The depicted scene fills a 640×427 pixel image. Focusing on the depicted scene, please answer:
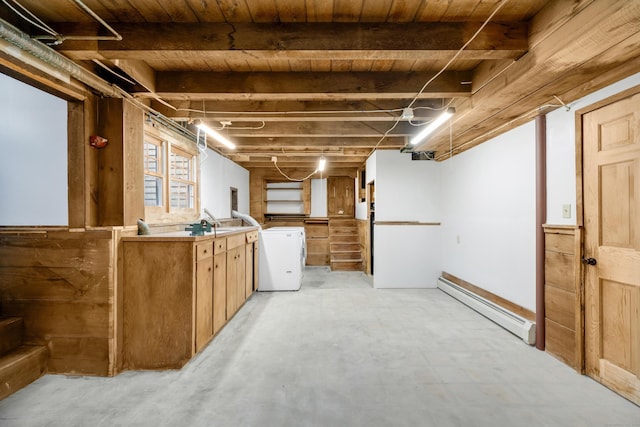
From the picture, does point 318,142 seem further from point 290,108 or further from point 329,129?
point 290,108

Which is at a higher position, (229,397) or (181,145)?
(181,145)

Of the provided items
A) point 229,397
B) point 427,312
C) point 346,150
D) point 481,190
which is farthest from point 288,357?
point 346,150

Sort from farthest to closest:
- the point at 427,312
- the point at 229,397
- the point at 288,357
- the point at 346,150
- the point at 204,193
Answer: the point at 346,150 < the point at 204,193 < the point at 427,312 < the point at 288,357 < the point at 229,397

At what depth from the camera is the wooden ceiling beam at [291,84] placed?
2607mm

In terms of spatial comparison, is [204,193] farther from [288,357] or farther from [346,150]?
[288,357]

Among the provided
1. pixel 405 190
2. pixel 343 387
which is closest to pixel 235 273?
pixel 343 387

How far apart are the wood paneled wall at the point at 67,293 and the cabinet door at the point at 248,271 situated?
78.0 inches

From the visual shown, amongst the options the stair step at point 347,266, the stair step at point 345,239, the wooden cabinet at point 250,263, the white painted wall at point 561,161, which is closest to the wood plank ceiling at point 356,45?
the white painted wall at point 561,161

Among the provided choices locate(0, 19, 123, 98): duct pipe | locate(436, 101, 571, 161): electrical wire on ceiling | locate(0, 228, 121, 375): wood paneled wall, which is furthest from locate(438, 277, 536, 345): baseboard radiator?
locate(0, 19, 123, 98): duct pipe

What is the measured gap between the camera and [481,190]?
3814 mm

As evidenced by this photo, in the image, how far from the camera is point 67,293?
7.50 feet

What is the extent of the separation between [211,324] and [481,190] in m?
3.55

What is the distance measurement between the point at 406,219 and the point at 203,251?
347cm

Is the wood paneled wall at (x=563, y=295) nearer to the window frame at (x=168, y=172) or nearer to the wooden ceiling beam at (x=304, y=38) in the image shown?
the wooden ceiling beam at (x=304, y=38)
